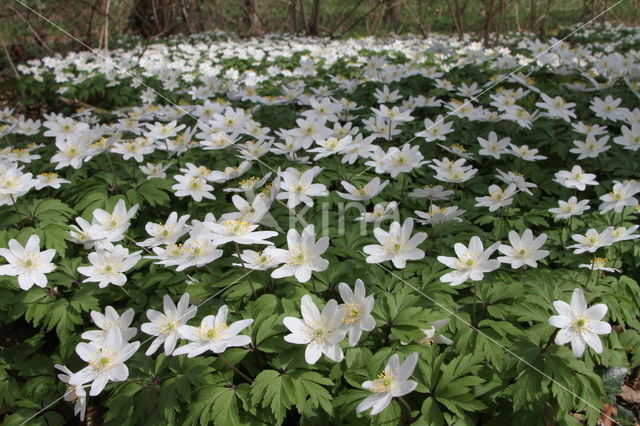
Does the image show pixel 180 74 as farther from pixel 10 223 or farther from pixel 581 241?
pixel 581 241

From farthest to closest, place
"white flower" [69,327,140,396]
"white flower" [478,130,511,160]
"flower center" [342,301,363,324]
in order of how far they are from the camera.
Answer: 1. "white flower" [478,130,511,160]
2. "flower center" [342,301,363,324]
3. "white flower" [69,327,140,396]

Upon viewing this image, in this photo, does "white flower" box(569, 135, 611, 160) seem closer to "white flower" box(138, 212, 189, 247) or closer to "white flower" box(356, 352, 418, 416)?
"white flower" box(356, 352, 418, 416)

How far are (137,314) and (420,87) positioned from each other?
419cm

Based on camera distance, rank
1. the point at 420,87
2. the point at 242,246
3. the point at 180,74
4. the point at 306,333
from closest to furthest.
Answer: the point at 306,333
the point at 242,246
the point at 420,87
the point at 180,74

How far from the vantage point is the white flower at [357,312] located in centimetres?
204

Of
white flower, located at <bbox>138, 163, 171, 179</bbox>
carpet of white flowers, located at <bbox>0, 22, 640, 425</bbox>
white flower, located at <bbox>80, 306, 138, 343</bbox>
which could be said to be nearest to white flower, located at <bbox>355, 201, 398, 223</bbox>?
carpet of white flowers, located at <bbox>0, 22, 640, 425</bbox>

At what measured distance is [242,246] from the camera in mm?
2912

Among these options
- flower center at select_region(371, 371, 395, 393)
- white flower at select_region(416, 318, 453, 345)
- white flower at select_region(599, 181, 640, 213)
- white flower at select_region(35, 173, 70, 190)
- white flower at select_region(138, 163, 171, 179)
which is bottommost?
white flower at select_region(416, 318, 453, 345)

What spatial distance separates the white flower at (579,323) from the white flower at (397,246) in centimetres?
68

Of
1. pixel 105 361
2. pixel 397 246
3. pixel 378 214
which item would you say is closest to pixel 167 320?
pixel 105 361

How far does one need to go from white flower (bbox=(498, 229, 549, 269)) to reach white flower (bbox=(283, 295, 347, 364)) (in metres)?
0.96

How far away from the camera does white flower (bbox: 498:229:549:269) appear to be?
8.15ft

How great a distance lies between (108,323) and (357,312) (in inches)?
44.8

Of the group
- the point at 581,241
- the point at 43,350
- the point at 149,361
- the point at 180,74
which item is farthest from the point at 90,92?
the point at 581,241
